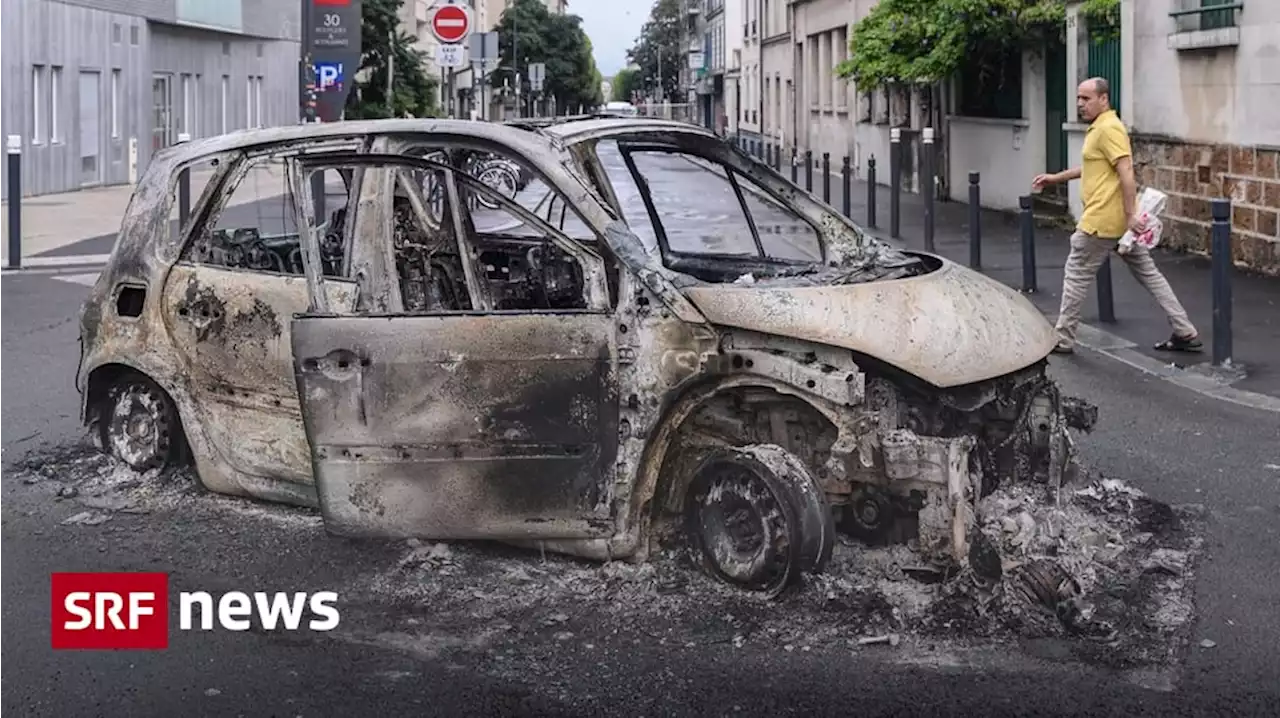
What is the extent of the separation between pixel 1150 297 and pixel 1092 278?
3.04 metres

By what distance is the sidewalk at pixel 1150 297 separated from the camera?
10.6 m

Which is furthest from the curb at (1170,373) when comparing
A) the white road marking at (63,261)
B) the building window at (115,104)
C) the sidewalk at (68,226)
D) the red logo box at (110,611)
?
the building window at (115,104)

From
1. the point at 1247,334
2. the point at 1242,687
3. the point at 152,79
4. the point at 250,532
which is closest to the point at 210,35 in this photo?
the point at 152,79

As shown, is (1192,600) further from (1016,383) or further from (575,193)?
(575,193)

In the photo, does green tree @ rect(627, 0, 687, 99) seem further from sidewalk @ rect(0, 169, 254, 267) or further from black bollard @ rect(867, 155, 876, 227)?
black bollard @ rect(867, 155, 876, 227)

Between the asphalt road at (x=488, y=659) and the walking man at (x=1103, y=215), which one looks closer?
the asphalt road at (x=488, y=659)

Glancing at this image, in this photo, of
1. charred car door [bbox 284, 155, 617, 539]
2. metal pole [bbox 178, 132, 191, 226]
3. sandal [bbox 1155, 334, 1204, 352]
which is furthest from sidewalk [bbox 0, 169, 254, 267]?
charred car door [bbox 284, 155, 617, 539]

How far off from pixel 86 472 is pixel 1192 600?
470 centimetres

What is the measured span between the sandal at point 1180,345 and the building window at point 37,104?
22.4 m

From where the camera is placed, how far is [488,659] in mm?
4926

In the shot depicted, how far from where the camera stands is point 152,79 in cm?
3547

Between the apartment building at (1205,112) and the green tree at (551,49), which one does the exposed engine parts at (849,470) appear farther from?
the green tree at (551,49)

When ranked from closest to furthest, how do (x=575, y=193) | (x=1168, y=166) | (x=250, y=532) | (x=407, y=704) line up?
(x=407, y=704) → (x=575, y=193) → (x=250, y=532) → (x=1168, y=166)

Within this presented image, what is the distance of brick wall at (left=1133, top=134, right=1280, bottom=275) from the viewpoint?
47.9 feet
